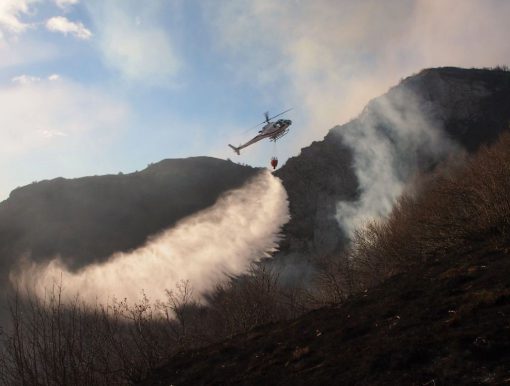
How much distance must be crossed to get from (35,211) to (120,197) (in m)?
15.4

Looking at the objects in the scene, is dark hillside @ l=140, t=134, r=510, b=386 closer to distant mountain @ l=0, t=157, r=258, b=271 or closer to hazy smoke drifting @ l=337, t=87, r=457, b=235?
hazy smoke drifting @ l=337, t=87, r=457, b=235

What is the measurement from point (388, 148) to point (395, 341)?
88.1 meters

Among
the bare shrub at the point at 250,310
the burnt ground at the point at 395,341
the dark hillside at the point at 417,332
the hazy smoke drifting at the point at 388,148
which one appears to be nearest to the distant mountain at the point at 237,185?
the hazy smoke drifting at the point at 388,148

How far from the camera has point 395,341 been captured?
15.0m

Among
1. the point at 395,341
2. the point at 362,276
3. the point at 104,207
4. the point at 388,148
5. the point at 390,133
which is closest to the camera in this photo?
the point at 395,341

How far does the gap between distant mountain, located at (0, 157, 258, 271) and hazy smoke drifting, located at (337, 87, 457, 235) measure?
2417 centimetres

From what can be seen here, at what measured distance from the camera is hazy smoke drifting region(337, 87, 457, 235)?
90.1 meters

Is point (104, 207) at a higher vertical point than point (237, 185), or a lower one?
higher

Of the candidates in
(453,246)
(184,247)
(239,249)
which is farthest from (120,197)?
(453,246)

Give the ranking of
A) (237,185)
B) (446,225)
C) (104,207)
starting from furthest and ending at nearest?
1. (237,185)
2. (104,207)
3. (446,225)

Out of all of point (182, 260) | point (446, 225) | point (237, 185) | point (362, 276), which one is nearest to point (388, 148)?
point (237, 185)

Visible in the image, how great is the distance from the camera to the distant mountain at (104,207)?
7562 centimetres

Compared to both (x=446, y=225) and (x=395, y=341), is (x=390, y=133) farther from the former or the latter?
(x=395, y=341)

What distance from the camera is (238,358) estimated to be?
888 inches
